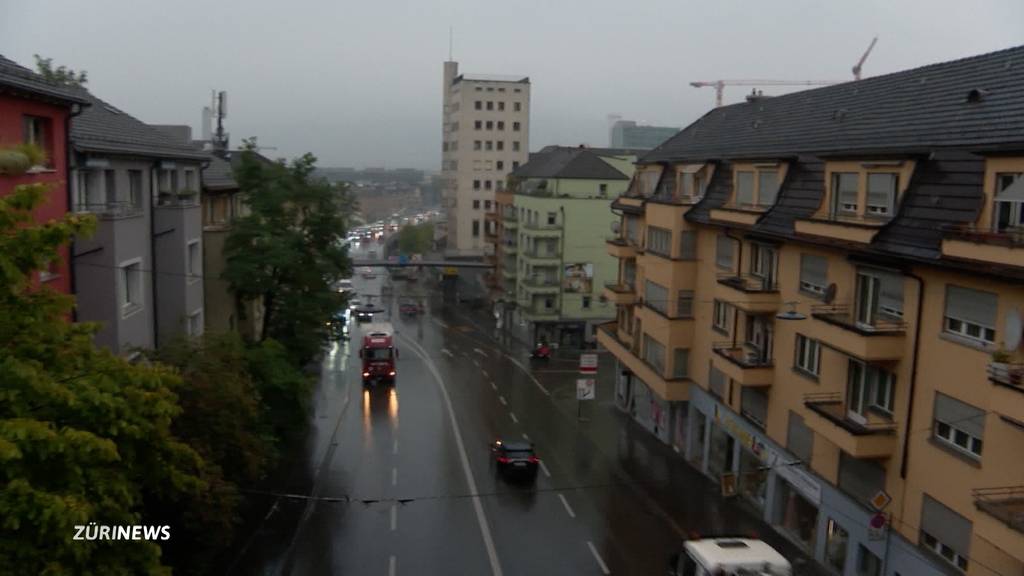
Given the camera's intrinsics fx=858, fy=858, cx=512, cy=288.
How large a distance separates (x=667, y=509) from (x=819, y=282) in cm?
964

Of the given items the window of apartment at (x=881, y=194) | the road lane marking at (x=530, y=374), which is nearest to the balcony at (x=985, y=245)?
the window of apartment at (x=881, y=194)

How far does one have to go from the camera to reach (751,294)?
2752cm

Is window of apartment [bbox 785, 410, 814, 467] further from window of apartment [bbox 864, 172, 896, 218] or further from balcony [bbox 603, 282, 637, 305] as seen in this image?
balcony [bbox 603, 282, 637, 305]

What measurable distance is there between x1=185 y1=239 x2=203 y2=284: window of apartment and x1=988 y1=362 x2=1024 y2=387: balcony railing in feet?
70.6

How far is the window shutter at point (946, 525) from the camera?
58.9 feet

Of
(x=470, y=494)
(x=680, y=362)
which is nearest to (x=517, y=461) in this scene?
(x=470, y=494)

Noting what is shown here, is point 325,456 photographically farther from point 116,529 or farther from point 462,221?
point 462,221

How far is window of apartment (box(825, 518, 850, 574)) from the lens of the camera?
910 inches

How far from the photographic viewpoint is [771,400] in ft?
90.3

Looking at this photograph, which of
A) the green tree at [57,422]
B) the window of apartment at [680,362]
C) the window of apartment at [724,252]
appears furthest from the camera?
the window of apartment at [680,362]

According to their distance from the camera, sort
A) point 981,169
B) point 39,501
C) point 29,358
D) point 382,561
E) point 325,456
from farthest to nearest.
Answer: point 325,456, point 382,561, point 981,169, point 29,358, point 39,501

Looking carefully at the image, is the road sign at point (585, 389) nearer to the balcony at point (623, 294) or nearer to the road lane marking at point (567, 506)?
the balcony at point (623, 294)

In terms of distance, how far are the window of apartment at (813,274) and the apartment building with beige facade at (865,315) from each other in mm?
76

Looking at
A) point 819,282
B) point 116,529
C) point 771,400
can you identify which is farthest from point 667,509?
point 116,529
